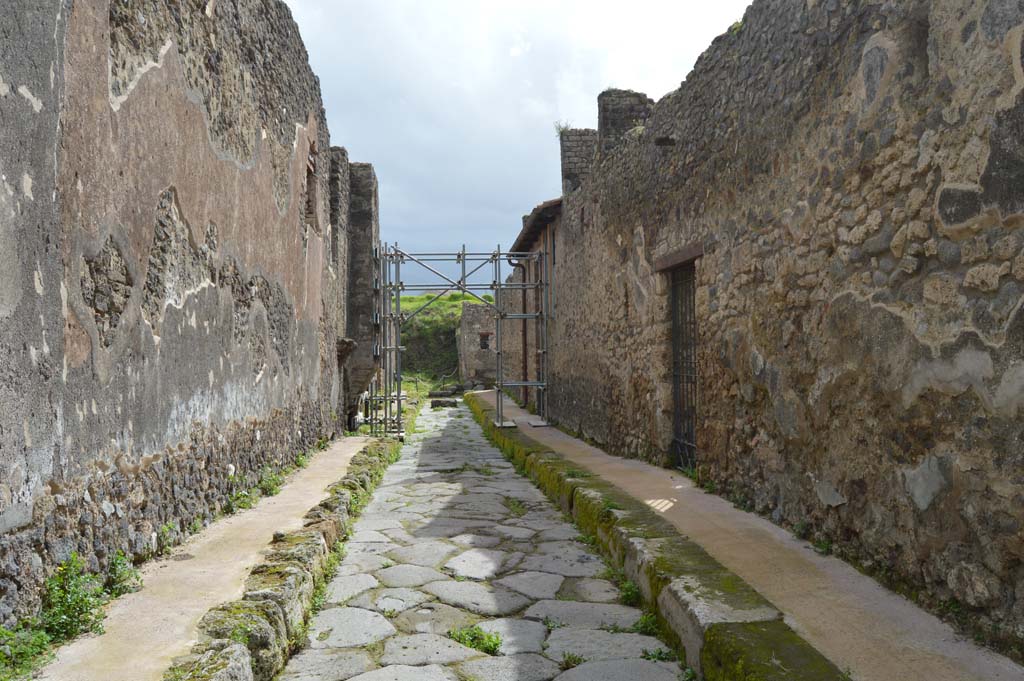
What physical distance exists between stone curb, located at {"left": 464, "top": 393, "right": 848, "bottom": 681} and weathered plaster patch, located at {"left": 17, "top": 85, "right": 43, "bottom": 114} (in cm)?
273

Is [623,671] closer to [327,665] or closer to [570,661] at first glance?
[570,661]

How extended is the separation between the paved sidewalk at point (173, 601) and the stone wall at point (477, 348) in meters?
19.1

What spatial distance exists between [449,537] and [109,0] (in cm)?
331

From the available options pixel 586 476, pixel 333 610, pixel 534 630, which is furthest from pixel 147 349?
pixel 586 476

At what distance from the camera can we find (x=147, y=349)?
3410mm

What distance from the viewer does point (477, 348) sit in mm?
23984

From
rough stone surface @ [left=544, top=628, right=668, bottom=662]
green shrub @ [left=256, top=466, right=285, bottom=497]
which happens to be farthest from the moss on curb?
green shrub @ [left=256, top=466, right=285, bottom=497]

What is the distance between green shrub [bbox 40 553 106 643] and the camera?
2336mm

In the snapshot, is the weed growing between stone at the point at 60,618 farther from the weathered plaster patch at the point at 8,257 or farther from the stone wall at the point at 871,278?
the stone wall at the point at 871,278

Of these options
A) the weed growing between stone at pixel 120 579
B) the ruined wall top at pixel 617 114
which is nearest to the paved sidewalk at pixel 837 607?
the weed growing between stone at pixel 120 579

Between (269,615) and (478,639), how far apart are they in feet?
2.63

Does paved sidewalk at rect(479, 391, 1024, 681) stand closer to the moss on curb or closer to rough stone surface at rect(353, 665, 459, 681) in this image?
the moss on curb

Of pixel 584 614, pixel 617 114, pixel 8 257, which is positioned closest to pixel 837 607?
pixel 584 614

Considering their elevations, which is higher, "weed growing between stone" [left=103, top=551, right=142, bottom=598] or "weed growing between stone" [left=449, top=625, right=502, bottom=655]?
"weed growing between stone" [left=103, top=551, right=142, bottom=598]
